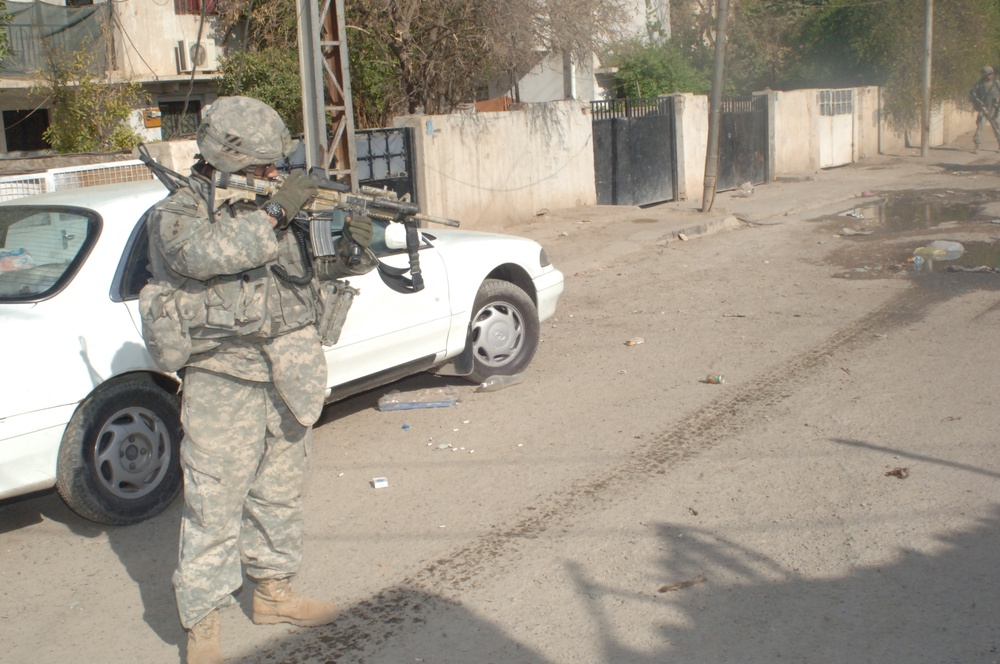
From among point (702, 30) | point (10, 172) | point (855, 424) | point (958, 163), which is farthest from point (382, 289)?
point (702, 30)

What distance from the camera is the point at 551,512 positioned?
4633 millimetres

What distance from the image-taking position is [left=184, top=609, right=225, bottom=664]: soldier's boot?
3303mm

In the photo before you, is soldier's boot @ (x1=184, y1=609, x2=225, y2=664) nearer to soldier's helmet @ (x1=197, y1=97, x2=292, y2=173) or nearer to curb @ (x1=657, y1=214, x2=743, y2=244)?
soldier's helmet @ (x1=197, y1=97, x2=292, y2=173)

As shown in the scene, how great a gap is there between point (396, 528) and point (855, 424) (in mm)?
2730

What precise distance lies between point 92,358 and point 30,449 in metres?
0.47

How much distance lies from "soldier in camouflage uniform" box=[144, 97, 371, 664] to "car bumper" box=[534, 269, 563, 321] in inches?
146

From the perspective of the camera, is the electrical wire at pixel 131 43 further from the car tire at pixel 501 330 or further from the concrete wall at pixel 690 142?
the car tire at pixel 501 330

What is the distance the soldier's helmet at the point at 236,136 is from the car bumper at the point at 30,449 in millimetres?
1642

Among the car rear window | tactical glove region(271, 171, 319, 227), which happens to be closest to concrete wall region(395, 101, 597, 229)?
the car rear window

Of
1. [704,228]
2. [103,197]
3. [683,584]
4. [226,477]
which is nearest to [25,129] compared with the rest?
[704,228]

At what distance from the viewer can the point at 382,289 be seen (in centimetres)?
573

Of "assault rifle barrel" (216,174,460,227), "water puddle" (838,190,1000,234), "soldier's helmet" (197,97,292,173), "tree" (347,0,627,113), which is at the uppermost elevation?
"tree" (347,0,627,113)

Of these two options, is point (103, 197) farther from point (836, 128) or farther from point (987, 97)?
point (987, 97)

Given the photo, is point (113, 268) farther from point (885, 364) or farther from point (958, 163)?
point (958, 163)
